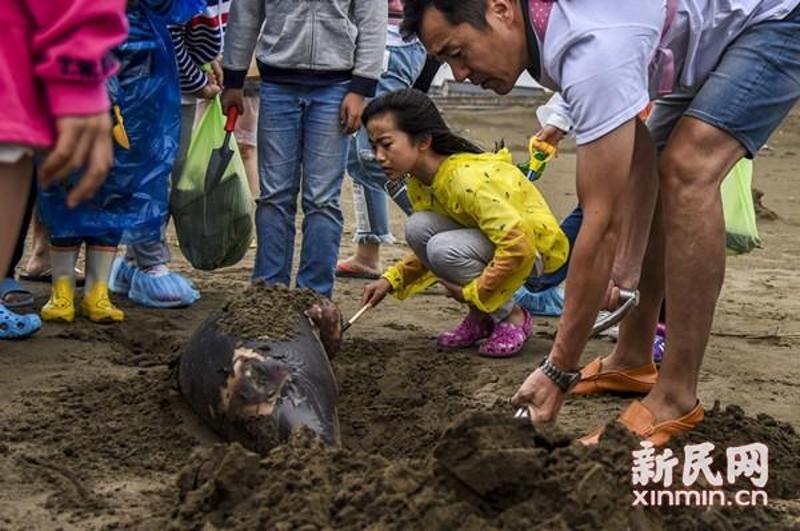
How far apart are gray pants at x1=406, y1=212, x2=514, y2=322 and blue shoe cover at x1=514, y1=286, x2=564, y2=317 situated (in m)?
0.70

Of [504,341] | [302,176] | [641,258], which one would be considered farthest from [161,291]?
[641,258]

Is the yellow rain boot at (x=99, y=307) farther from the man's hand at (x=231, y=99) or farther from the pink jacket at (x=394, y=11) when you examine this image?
the pink jacket at (x=394, y=11)

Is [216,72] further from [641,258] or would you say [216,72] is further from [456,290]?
[641,258]

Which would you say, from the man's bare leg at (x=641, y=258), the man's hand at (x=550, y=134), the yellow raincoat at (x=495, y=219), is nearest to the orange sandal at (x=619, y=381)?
the man's bare leg at (x=641, y=258)

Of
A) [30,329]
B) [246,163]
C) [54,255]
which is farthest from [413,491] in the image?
[246,163]

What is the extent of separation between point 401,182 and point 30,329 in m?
1.69

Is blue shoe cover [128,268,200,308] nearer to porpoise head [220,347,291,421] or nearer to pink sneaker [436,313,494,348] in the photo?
pink sneaker [436,313,494,348]

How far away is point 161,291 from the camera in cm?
549

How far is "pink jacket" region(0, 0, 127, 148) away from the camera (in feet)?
7.68

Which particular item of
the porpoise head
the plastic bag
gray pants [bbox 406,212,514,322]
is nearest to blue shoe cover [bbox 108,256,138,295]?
the plastic bag

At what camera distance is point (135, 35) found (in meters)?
5.09

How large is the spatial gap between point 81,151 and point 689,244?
1.82m

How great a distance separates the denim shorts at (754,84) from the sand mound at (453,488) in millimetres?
1012

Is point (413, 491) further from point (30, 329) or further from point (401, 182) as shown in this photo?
point (401, 182)
